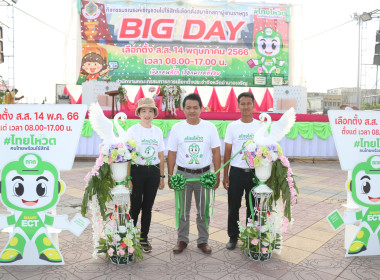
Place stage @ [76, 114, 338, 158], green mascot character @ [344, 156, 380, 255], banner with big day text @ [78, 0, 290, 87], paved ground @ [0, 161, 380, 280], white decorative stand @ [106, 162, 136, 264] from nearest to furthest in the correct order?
paved ground @ [0, 161, 380, 280] < white decorative stand @ [106, 162, 136, 264] < green mascot character @ [344, 156, 380, 255] < stage @ [76, 114, 338, 158] < banner with big day text @ [78, 0, 290, 87]

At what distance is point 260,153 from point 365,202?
45.6 inches

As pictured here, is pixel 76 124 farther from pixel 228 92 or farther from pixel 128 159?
pixel 228 92

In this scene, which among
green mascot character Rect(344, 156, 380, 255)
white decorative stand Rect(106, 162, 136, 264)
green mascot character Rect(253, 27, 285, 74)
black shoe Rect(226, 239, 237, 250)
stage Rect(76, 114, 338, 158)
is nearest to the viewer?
white decorative stand Rect(106, 162, 136, 264)

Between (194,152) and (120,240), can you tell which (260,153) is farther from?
(120,240)

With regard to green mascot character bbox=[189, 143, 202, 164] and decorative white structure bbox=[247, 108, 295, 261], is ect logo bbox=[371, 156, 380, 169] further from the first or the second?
green mascot character bbox=[189, 143, 202, 164]

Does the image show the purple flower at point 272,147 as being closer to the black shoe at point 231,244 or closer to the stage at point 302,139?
the black shoe at point 231,244

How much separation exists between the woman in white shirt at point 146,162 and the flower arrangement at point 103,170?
17cm

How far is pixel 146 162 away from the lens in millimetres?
2887

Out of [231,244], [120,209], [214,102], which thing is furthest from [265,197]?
[214,102]

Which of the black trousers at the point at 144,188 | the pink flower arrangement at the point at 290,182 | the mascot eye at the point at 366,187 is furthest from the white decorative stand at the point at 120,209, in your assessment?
the mascot eye at the point at 366,187

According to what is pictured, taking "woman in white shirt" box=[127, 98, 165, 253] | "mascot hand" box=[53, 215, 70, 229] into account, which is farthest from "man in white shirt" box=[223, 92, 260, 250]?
"mascot hand" box=[53, 215, 70, 229]

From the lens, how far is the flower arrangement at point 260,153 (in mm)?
2721

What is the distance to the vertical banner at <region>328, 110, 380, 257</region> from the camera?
9.76 feet

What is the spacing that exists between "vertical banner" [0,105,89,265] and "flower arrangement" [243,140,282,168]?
1.49 meters
